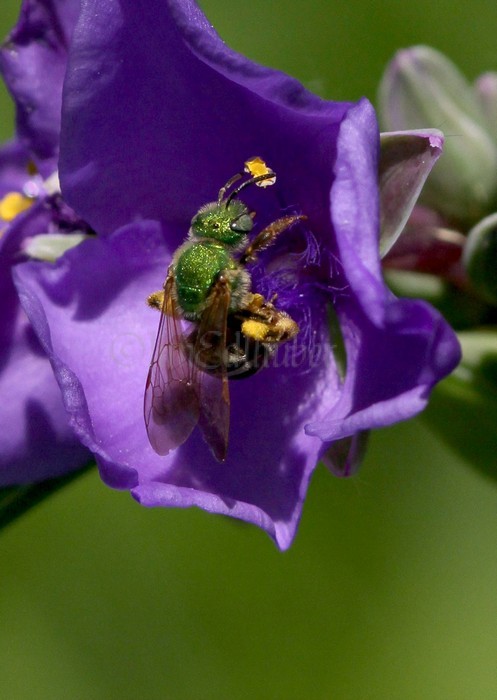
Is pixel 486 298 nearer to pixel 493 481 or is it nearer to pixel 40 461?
pixel 493 481

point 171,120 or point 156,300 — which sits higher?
point 171,120

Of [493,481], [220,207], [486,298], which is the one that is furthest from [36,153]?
[493,481]

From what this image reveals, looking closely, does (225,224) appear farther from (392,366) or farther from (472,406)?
(472,406)

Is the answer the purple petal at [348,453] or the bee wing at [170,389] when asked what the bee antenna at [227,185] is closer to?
the bee wing at [170,389]

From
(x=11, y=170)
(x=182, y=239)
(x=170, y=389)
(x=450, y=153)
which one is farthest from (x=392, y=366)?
(x=11, y=170)

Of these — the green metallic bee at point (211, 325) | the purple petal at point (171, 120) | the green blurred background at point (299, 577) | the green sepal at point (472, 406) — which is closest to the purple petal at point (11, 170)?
the purple petal at point (171, 120)

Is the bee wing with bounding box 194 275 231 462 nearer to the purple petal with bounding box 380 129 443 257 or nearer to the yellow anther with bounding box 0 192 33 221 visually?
the purple petal with bounding box 380 129 443 257

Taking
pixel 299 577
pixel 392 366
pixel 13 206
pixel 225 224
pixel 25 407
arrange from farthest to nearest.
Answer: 1. pixel 299 577
2. pixel 13 206
3. pixel 25 407
4. pixel 225 224
5. pixel 392 366

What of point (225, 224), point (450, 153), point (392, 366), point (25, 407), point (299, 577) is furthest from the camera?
point (299, 577)
